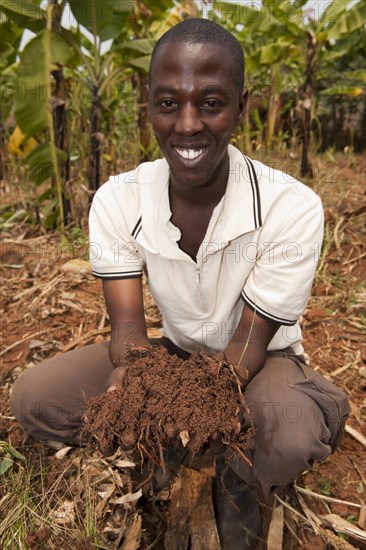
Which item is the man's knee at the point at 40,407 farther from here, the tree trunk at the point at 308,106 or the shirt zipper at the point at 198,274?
the tree trunk at the point at 308,106

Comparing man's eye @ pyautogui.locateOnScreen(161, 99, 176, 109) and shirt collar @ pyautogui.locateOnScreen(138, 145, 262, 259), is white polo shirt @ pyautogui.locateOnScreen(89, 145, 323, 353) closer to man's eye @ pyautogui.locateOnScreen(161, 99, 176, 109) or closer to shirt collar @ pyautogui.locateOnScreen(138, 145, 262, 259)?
shirt collar @ pyautogui.locateOnScreen(138, 145, 262, 259)

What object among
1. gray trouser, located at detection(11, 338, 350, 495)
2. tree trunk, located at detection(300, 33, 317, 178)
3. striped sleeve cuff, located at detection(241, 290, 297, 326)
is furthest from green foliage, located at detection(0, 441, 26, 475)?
tree trunk, located at detection(300, 33, 317, 178)

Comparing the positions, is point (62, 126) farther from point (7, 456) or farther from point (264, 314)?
point (264, 314)

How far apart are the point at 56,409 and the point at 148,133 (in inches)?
134

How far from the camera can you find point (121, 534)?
5.55ft

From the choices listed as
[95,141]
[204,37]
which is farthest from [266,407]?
[95,141]

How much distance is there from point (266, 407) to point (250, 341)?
199 millimetres

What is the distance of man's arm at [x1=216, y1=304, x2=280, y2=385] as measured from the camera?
160cm

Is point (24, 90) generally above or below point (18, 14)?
below

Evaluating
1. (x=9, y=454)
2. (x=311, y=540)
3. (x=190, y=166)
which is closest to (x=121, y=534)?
(x=9, y=454)

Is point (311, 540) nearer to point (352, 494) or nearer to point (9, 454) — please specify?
point (352, 494)

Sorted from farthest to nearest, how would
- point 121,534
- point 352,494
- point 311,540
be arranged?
point 352,494
point 311,540
point 121,534

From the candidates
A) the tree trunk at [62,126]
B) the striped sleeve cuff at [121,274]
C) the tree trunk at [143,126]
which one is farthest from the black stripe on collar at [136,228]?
the tree trunk at [143,126]

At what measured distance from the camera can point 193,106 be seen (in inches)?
58.1
